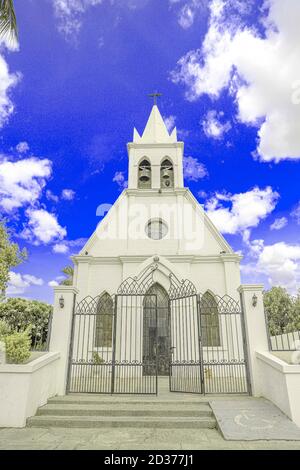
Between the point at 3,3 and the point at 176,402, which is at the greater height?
the point at 3,3

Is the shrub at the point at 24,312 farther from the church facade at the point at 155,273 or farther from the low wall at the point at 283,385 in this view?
the low wall at the point at 283,385

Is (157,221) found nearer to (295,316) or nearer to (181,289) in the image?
(181,289)

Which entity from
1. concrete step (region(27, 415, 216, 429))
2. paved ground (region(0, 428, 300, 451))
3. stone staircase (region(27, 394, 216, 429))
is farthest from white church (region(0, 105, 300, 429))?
paved ground (region(0, 428, 300, 451))

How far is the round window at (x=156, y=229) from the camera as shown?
1634cm

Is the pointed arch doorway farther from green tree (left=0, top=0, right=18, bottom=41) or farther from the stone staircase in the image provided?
green tree (left=0, top=0, right=18, bottom=41)

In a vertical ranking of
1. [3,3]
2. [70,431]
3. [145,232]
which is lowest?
[70,431]

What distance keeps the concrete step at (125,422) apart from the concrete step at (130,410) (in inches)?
9.5

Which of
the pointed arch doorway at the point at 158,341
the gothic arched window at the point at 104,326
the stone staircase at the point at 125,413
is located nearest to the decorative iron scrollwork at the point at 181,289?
the pointed arch doorway at the point at 158,341

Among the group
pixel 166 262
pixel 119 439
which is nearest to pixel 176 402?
pixel 119 439

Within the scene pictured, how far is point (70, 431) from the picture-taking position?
228 inches

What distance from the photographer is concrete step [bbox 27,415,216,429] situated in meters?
6.00

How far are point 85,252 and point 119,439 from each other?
11158 mm
